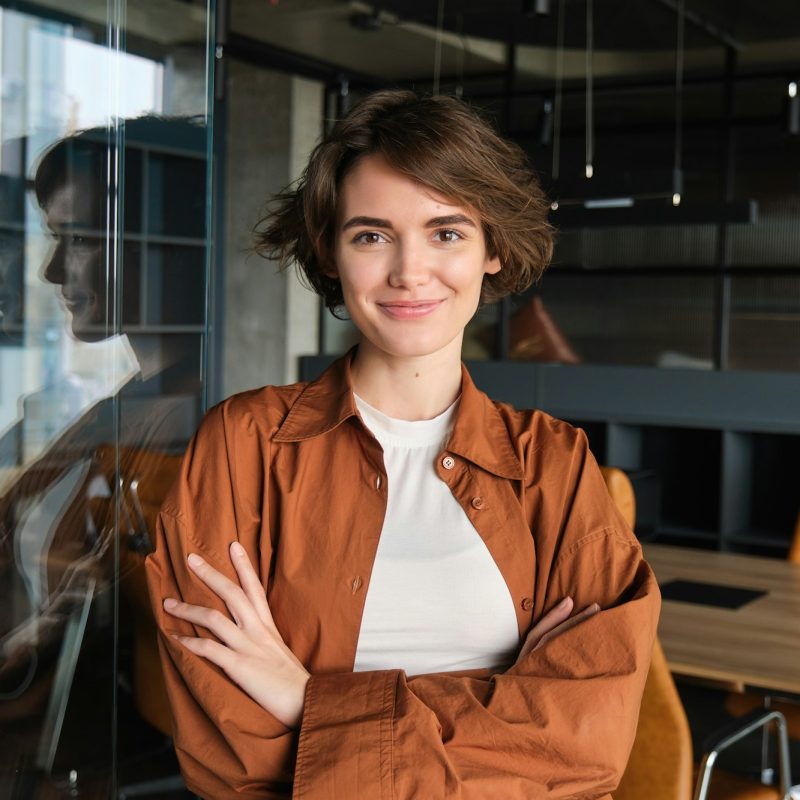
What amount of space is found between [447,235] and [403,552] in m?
0.34

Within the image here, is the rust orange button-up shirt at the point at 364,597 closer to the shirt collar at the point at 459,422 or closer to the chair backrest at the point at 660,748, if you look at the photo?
the shirt collar at the point at 459,422

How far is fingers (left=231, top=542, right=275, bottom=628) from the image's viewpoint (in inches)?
47.7

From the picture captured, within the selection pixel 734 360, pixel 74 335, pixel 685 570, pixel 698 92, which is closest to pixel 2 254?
pixel 74 335

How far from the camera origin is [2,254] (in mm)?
1308

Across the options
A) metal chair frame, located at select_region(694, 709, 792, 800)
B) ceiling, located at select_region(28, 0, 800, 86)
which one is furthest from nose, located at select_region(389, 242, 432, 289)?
ceiling, located at select_region(28, 0, 800, 86)

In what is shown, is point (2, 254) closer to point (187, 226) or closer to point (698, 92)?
point (187, 226)

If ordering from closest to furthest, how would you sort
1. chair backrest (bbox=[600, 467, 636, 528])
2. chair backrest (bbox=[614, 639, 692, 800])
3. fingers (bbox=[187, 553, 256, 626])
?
fingers (bbox=[187, 553, 256, 626]) → chair backrest (bbox=[614, 639, 692, 800]) → chair backrest (bbox=[600, 467, 636, 528])

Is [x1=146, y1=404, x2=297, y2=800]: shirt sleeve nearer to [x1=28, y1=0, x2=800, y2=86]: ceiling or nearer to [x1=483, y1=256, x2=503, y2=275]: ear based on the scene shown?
[x1=483, y1=256, x2=503, y2=275]: ear

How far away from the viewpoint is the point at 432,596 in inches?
48.1

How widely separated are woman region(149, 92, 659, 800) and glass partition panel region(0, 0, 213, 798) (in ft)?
0.76

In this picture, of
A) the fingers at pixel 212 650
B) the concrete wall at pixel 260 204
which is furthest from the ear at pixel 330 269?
the concrete wall at pixel 260 204

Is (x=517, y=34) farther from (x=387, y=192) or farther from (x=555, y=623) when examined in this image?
(x=555, y=623)

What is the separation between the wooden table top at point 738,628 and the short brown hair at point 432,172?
4.41 feet

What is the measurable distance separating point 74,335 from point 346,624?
0.48 metres
